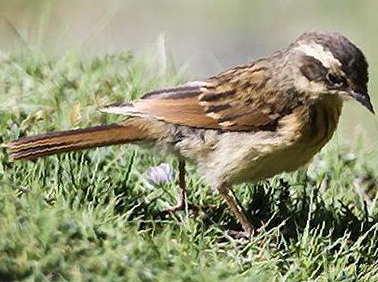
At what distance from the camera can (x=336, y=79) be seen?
7699mm

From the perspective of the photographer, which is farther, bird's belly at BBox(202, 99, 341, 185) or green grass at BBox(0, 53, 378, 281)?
bird's belly at BBox(202, 99, 341, 185)

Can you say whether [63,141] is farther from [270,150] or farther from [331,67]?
[331,67]

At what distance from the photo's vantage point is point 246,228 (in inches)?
303

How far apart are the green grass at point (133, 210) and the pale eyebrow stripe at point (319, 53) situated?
85 centimetres

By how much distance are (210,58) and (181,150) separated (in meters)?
3.20

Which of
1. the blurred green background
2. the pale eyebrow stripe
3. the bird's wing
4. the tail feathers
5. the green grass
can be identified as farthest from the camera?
the blurred green background

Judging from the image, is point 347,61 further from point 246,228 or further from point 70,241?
point 70,241

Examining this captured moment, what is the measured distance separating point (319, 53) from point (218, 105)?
653 millimetres

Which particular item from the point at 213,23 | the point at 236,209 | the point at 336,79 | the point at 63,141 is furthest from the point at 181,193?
the point at 213,23

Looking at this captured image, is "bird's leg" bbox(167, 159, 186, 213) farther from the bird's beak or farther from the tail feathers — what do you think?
the bird's beak

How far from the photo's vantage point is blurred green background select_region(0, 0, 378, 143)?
12.0 meters

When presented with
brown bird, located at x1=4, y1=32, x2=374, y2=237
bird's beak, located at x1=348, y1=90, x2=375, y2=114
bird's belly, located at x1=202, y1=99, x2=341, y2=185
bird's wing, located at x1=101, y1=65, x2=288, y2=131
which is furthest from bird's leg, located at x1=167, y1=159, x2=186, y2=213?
bird's beak, located at x1=348, y1=90, x2=375, y2=114

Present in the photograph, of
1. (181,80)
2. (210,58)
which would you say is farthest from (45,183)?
(210,58)

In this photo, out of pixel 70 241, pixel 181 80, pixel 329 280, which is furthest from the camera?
pixel 181 80
